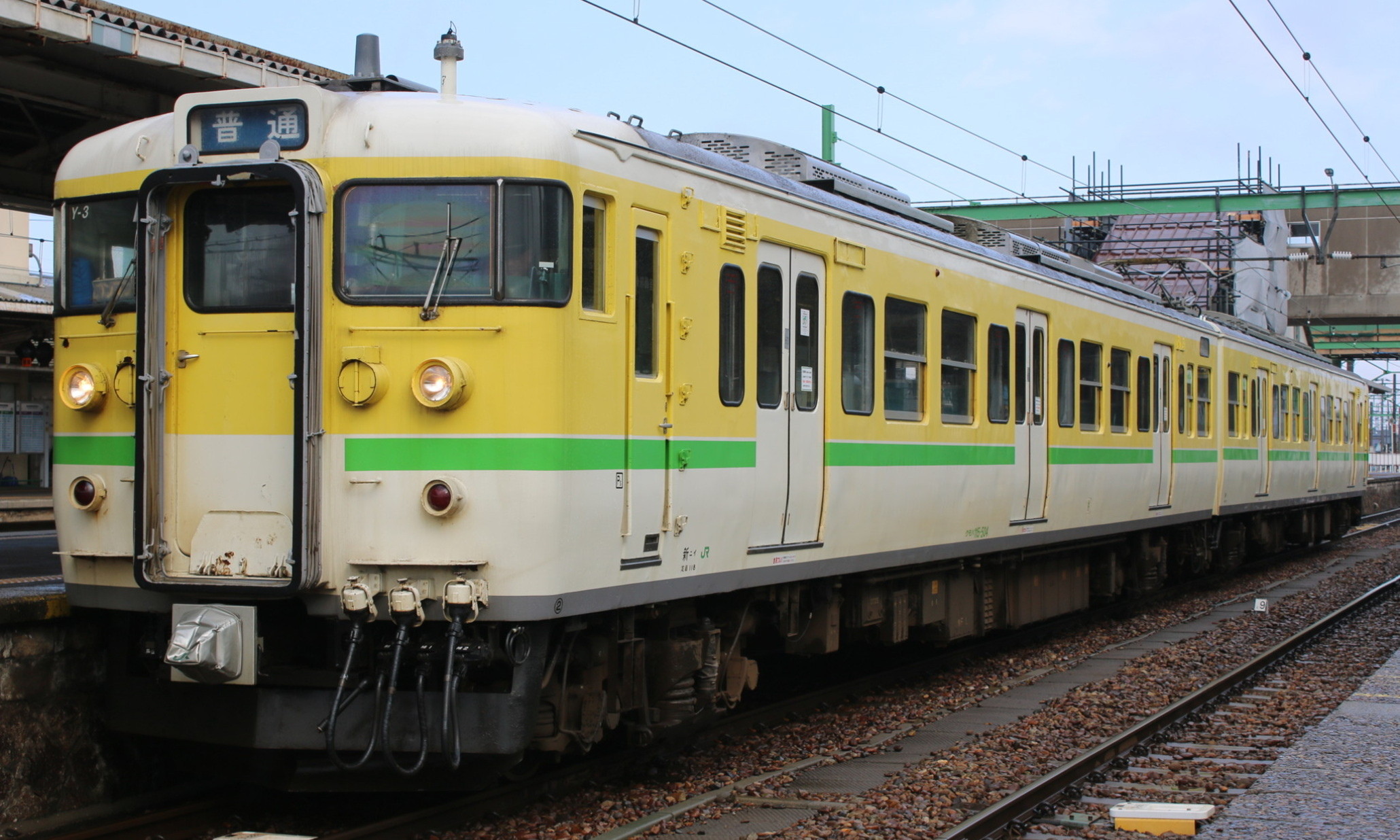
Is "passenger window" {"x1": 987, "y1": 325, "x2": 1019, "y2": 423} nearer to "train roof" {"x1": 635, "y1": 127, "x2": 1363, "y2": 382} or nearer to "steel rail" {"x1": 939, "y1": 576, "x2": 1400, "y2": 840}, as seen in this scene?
"train roof" {"x1": 635, "y1": 127, "x2": 1363, "y2": 382}

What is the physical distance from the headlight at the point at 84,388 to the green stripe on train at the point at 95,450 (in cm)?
14

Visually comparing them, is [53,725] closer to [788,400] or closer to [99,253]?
[99,253]

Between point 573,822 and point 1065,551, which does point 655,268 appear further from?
point 1065,551

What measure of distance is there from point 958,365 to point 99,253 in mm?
5857

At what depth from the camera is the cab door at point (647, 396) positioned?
6.64 m

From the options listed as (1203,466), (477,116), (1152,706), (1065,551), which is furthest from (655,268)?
(1203,466)

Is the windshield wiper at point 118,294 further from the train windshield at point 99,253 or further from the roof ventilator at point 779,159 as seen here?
the roof ventilator at point 779,159

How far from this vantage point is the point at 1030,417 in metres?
11.6

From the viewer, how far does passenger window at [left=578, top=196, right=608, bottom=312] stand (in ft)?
21.0

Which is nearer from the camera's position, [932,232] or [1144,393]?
[932,232]

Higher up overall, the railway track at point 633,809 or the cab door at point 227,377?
the cab door at point 227,377

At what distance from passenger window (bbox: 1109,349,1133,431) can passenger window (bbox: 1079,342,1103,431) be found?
359mm

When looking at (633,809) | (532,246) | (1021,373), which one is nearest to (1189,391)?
(1021,373)

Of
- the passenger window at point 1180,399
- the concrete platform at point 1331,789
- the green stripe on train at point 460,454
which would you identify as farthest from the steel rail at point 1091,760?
the passenger window at point 1180,399
